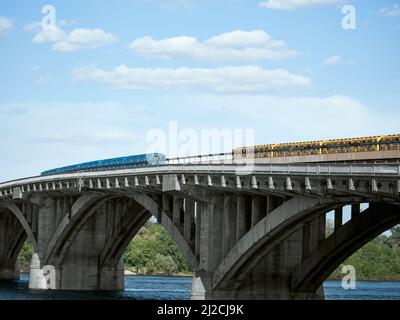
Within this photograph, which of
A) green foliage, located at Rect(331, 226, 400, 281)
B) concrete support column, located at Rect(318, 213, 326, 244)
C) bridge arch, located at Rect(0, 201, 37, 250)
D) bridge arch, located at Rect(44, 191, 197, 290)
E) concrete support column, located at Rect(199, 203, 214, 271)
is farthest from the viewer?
green foliage, located at Rect(331, 226, 400, 281)

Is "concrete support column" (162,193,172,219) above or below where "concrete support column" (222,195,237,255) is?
above

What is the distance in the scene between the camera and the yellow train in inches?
2488

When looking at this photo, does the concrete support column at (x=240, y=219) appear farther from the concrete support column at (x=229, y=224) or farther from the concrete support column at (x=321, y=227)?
the concrete support column at (x=321, y=227)

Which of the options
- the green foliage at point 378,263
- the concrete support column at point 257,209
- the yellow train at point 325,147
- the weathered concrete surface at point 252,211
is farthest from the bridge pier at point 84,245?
the green foliage at point 378,263

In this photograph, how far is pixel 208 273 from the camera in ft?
245

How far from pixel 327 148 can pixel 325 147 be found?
0.77 feet

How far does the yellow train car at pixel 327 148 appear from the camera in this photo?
63100 millimetres

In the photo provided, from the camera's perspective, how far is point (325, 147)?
69.1 metres

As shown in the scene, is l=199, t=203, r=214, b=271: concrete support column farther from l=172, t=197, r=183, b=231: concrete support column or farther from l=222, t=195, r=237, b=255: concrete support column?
l=172, t=197, r=183, b=231: concrete support column

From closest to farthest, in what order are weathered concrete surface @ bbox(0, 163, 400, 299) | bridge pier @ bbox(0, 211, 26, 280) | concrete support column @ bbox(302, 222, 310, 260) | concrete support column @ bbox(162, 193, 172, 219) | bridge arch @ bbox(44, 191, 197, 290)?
weathered concrete surface @ bbox(0, 163, 400, 299), concrete support column @ bbox(302, 222, 310, 260), concrete support column @ bbox(162, 193, 172, 219), bridge arch @ bbox(44, 191, 197, 290), bridge pier @ bbox(0, 211, 26, 280)

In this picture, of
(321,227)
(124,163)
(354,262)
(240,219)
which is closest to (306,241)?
(321,227)

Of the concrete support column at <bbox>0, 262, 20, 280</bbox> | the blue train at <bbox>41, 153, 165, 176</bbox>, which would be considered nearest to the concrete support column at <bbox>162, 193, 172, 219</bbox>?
the blue train at <bbox>41, 153, 165, 176</bbox>

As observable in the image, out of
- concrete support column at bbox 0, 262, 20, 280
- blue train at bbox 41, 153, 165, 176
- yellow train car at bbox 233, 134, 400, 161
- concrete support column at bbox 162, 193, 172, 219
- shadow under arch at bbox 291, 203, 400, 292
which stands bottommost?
shadow under arch at bbox 291, 203, 400, 292

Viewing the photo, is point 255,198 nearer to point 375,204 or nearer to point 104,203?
point 375,204
